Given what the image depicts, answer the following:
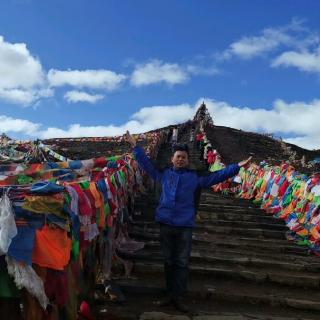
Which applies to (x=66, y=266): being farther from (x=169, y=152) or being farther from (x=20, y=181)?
(x=169, y=152)

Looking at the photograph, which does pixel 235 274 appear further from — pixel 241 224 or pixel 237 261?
pixel 241 224

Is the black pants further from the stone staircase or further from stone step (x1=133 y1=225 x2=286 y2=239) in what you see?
stone step (x1=133 y1=225 x2=286 y2=239)

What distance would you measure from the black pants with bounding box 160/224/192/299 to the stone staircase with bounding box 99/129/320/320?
10.6 inches

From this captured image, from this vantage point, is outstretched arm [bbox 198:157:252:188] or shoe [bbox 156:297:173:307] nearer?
shoe [bbox 156:297:173:307]

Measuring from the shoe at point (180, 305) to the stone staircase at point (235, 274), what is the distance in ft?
0.21

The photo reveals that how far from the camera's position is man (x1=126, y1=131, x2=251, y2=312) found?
5617 mm

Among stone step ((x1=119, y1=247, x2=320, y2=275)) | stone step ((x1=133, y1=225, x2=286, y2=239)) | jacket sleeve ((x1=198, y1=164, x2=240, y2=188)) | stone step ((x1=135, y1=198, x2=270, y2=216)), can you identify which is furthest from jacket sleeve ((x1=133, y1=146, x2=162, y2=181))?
stone step ((x1=135, y1=198, x2=270, y2=216))

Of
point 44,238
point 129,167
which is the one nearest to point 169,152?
point 129,167

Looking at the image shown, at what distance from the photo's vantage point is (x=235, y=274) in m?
6.84

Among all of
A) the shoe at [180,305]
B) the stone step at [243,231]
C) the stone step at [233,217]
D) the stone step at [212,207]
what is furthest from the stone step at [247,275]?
the stone step at [212,207]

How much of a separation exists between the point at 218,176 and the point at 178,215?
653 mm

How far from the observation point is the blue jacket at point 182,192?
5.70 metres

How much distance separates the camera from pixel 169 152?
82.8 feet

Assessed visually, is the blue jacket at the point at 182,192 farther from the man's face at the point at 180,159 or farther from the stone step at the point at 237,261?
the stone step at the point at 237,261
